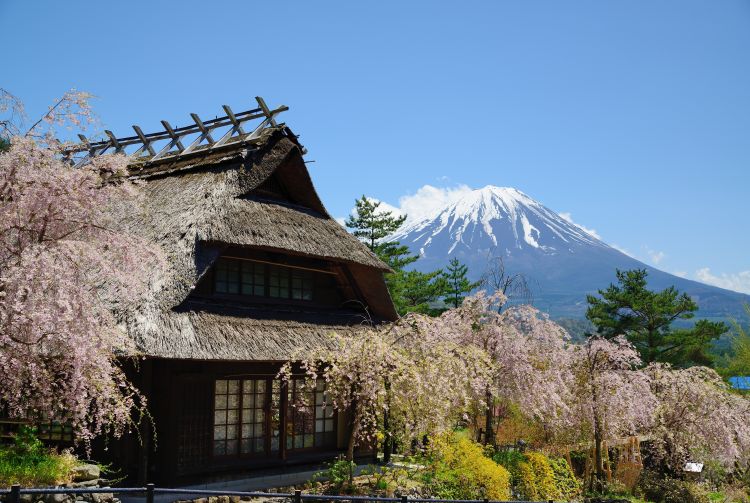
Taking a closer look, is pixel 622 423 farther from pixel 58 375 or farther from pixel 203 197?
pixel 58 375

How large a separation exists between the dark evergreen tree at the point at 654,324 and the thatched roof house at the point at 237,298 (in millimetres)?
17447

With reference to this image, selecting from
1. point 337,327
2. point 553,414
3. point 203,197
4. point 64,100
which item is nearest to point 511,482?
point 553,414

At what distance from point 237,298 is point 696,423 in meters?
12.8

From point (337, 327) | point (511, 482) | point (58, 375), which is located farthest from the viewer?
point (337, 327)

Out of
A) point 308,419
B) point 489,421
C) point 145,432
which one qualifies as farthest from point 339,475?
point 489,421

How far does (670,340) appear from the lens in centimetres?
3103

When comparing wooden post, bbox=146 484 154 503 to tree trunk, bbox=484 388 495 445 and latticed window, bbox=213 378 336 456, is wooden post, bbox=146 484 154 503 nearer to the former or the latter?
latticed window, bbox=213 378 336 456

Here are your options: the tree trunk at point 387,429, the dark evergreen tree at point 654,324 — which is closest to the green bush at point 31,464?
the tree trunk at point 387,429

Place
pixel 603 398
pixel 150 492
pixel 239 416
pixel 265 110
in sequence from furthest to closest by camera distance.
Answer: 1. pixel 265 110
2. pixel 603 398
3. pixel 239 416
4. pixel 150 492

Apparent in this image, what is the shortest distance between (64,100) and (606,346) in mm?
13503

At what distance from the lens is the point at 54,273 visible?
821 cm

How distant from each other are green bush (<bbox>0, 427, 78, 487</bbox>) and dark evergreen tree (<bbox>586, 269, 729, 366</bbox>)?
26595 millimetres

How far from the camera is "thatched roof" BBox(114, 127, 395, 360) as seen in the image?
1234cm

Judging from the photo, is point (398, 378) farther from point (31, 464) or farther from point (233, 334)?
point (31, 464)
